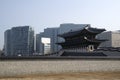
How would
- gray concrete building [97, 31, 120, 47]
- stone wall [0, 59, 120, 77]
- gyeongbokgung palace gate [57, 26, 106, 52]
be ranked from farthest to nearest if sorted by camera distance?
gray concrete building [97, 31, 120, 47], gyeongbokgung palace gate [57, 26, 106, 52], stone wall [0, 59, 120, 77]

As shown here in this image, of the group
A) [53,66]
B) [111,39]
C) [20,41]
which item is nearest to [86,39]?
[53,66]

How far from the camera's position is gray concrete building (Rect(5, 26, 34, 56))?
152975mm

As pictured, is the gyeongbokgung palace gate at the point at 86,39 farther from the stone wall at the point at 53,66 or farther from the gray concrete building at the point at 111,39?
the gray concrete building at the point at 111,39

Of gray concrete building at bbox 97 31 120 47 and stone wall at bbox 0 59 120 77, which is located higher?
gray concrete building at bbox 97 31 120 47

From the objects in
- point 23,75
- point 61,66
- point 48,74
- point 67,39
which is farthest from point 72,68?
point 67,39

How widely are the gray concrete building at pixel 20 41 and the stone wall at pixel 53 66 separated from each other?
370 feet

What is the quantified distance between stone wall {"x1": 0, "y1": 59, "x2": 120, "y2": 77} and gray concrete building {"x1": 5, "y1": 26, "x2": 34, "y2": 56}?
113 metres

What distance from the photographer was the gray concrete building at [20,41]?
153 metres

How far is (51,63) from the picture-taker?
115 ft

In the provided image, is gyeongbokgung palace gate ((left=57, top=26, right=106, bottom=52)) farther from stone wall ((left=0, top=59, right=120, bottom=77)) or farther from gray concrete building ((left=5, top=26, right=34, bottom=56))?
gray concrete building ((left=5, top=26, right=34, bottom=56))

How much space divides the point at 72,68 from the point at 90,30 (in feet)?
100

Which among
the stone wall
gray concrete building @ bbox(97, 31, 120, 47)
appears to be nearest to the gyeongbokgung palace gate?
the stone wall

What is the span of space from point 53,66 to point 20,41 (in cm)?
12733

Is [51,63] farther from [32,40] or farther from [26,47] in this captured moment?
[32,40]
